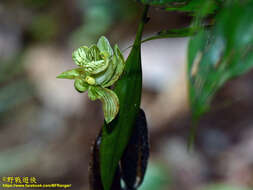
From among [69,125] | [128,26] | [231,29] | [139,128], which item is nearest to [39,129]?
[69,125]

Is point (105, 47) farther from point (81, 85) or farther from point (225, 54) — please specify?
point (225, 54)

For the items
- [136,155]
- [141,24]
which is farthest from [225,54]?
[136,155]

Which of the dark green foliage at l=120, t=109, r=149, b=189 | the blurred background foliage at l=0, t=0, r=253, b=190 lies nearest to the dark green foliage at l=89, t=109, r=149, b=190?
the dark green foliage at l=120, t=109, r=149, b=189

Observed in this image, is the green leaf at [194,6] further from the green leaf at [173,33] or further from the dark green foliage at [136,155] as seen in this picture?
the dark green foliage at [136,155]

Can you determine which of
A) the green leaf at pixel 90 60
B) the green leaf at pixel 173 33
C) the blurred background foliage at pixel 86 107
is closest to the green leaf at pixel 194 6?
the green leaf at pixel 173 33

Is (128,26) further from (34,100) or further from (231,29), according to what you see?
(231,29)

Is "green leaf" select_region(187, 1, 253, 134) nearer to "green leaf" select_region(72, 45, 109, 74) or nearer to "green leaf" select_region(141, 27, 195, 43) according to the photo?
"green leaf" select_region(141, 27, 195, 43)
